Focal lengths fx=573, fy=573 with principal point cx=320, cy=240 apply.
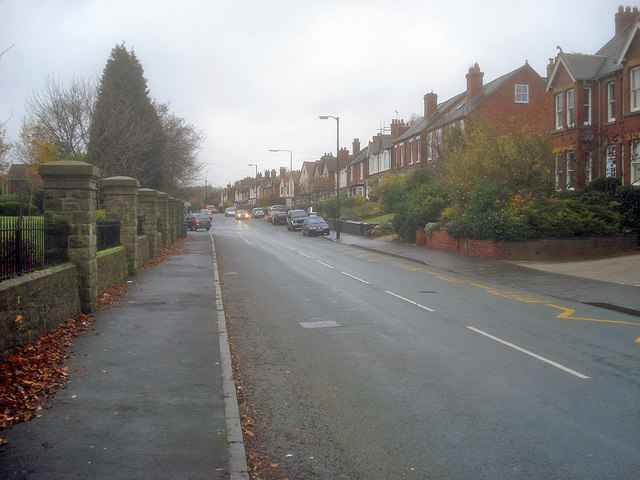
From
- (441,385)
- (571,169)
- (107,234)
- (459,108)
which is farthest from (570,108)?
Answer: (441,385)

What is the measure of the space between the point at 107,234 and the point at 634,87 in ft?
79.0

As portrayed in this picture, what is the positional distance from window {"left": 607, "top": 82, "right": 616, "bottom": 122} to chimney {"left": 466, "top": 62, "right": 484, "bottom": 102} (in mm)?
17249

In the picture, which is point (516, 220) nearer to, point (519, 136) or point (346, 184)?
point (519, 136)

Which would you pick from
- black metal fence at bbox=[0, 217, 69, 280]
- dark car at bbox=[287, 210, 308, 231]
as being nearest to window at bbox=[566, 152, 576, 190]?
black metal fence at bbox=[0, 217, 69, 280]

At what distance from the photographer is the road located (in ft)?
15.9

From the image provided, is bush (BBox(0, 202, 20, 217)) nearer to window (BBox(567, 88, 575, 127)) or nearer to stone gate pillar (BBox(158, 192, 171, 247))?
stone gate pillar (BBox(158, 192, 171, 247))

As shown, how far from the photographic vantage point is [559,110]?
31.8 m

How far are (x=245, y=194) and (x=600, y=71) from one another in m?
153

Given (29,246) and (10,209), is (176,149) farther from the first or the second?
(29,246)

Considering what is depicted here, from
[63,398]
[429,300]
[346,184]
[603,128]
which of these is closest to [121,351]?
[63,398]

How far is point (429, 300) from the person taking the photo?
14.0 m

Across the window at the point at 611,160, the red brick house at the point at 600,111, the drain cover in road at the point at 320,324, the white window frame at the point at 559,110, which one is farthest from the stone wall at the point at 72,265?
the white window frame at the point at 559,110

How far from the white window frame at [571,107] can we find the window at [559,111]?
0.63 m

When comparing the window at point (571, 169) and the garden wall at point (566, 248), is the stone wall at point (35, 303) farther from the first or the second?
the window at point (571, 169)
